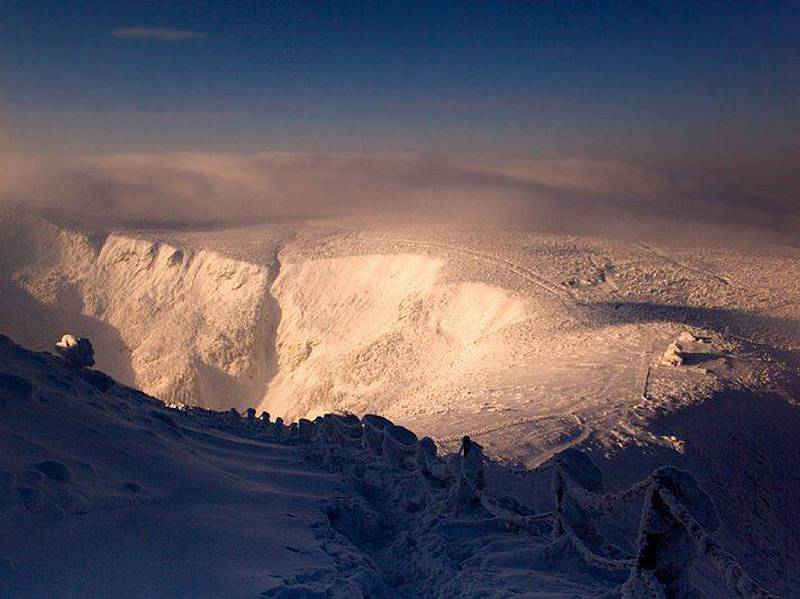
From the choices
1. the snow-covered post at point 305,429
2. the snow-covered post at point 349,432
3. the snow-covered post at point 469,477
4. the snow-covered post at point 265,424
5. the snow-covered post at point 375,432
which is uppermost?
the snow-covered post at point 469,477

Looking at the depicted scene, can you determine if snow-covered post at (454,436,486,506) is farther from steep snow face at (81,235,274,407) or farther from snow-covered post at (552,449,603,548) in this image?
steep snow face at (81,235,274,407)

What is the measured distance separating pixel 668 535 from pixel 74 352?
752cm

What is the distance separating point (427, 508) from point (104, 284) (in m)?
35.9

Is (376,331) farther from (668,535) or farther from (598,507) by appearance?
(668,535)

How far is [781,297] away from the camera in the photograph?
68.4ft

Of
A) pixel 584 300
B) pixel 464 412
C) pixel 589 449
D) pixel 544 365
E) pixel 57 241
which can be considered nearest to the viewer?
pixel 589 449

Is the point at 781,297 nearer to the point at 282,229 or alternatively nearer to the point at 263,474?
the point at 263,474

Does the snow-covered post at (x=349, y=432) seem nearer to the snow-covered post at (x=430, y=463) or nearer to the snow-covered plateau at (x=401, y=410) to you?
the snow-covered plateau at (x=401, y=410)

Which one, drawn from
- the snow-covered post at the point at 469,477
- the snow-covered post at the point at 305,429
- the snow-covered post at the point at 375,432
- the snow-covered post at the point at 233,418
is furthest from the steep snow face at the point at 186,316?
the snow-covered post at the point at 469,477

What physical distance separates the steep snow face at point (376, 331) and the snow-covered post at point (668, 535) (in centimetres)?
1075

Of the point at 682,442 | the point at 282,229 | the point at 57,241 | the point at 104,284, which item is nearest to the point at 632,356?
the point at 682,442

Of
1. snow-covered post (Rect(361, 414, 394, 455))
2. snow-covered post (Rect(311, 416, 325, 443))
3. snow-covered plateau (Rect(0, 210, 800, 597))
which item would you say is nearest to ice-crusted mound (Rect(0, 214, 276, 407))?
snow-covered plateau (Rect(0, 210, 800, 597))

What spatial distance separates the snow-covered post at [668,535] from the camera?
2.90m

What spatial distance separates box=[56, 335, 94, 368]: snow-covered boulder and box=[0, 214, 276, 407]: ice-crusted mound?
2122 cm
